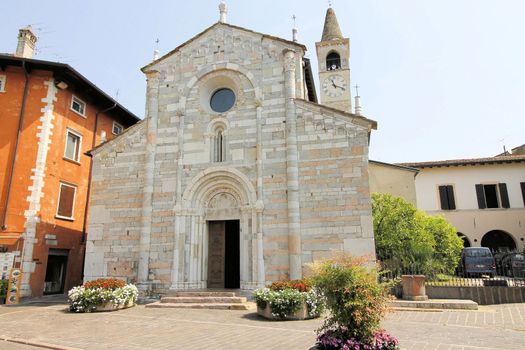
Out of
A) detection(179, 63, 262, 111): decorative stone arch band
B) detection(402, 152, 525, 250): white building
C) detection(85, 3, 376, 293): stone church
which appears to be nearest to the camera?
detection(85, 3, 376, 293): stone church

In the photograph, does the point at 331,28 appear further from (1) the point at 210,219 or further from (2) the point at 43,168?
(2) the point at 43,168

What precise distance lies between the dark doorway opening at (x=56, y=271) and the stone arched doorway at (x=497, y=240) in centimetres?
2655

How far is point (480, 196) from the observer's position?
86.4ft

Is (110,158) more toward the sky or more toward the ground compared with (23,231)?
more toward the sky

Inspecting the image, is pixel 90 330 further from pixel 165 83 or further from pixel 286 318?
pixel 165 83

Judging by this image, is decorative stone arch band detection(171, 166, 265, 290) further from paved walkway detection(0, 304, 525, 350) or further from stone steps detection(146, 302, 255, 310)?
paved walkway detection(0, 304, 525, 350)

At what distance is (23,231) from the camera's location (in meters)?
15.4

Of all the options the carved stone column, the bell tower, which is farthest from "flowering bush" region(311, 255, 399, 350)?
the bell tower

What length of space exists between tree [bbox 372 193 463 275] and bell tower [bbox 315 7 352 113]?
31.1ft

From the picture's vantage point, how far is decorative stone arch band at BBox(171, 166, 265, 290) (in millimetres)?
13193

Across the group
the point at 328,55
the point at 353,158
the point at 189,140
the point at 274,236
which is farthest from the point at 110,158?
the point at 328,55

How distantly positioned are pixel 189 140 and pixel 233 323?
7.94m

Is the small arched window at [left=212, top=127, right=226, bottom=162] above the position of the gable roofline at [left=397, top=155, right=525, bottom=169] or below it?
below

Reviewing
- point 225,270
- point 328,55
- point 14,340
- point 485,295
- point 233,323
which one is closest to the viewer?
point 14,340
